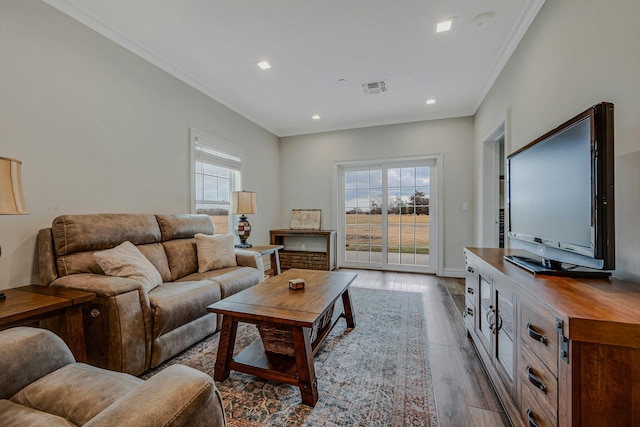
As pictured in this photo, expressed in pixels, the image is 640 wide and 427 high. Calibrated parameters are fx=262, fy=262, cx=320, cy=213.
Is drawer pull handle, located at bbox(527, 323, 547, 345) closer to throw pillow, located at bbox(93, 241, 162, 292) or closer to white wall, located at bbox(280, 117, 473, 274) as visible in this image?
throw pillow, located at bbox(93, 241, 162, 292)

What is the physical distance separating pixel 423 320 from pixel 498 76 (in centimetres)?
283

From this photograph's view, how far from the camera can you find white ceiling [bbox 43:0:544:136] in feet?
6.95

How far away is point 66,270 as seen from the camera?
1859 mm

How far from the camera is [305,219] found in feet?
17.0

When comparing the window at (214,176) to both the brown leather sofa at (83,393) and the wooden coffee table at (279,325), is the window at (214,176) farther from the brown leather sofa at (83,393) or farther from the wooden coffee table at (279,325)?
the brown leather sofa at (83,393)

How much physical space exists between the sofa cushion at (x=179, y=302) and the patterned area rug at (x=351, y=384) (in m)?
0.32

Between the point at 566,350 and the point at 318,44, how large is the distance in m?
2.84

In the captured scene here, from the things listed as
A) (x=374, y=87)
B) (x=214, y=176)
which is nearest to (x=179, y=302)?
(x=214, y=176)

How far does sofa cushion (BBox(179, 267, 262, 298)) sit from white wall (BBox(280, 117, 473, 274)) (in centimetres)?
253

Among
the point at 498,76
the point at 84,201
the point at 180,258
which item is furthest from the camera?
the point at 498,76

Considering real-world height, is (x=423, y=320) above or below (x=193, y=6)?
below

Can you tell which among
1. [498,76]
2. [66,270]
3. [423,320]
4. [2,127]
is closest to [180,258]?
[66,270]

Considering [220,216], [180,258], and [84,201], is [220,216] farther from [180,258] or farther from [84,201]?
[84,201]

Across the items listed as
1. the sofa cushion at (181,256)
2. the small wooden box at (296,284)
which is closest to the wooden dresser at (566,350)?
the small wooden box at (296,284)
